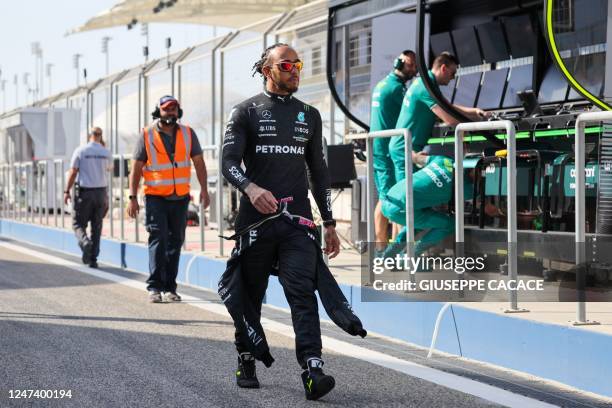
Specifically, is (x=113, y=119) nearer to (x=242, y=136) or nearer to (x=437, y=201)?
(x=437, y=201)

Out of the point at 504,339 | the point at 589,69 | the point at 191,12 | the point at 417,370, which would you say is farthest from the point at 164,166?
the point at 191,12

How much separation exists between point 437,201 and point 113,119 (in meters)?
12.1

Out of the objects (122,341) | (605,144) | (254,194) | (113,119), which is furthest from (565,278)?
(113,119)

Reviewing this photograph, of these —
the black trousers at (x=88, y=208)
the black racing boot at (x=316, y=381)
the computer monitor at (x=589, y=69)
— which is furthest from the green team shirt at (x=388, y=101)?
the black trousers at (x=88, y=208)

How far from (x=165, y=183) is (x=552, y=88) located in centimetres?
348

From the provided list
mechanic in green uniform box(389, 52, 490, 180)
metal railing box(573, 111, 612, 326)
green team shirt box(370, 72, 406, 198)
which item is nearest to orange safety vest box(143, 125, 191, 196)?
green team shirt box(370, 72, 406, 198)

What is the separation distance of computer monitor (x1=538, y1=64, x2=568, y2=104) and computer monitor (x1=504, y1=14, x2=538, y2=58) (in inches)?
13.3

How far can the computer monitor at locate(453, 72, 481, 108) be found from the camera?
10883 millimetres

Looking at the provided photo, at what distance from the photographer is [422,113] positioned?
8875 mm

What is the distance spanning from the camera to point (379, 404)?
5.10 meters

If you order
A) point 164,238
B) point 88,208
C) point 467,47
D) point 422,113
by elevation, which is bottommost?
point 164,238

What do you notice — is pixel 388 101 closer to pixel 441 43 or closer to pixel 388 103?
pixel 388 103

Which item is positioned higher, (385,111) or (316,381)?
(385,111)

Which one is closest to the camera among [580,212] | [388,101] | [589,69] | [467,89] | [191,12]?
[580,212]
